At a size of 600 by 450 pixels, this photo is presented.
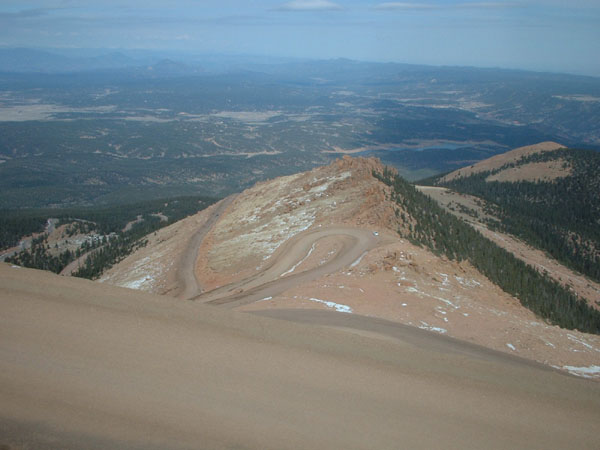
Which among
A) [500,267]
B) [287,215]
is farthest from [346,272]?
[287,215]

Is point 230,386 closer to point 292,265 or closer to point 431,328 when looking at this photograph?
point 431,328

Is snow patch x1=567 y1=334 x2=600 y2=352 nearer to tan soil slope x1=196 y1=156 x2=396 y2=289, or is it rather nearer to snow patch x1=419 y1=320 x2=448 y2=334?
snow patch x1=419 y1=320 x2=448 y2=334

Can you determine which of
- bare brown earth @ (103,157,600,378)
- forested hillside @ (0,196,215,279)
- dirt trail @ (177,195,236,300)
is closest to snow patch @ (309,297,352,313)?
bare brown earth @ (103,157,600,378)

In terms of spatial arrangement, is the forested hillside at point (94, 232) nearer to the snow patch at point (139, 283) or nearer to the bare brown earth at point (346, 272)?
the bare brown earth at point (346, 272)

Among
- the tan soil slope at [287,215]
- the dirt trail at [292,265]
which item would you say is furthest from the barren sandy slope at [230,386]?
the tan soil slope at [287,215]

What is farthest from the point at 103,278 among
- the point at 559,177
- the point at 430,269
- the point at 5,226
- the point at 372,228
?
the point at 559,177
